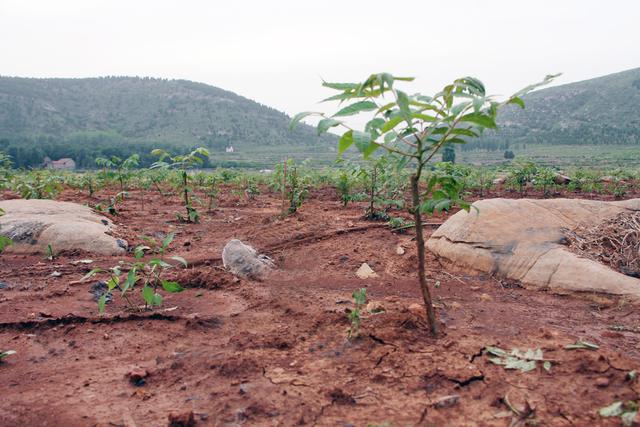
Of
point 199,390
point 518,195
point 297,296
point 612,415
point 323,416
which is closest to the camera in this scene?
point 612,415

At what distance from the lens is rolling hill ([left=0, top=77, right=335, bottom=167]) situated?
163ft

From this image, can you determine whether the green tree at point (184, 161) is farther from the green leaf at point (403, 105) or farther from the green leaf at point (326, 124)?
the green leaf at point (403, 105)

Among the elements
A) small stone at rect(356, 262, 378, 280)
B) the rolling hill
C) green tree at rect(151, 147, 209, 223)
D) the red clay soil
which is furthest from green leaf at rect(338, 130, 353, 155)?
the rolling hill

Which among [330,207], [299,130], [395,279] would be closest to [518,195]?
[330,207]

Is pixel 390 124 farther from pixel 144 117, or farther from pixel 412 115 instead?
pixel 144 117

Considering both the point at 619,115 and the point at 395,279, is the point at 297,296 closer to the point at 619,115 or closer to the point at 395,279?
the point at 395,279

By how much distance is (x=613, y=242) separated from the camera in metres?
3.96

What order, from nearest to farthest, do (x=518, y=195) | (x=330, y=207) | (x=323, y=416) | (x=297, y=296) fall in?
1. (x=323, y=416)
2. (x=297, y=296)
3. (x=330, y=207)
4. (x=518, y=195)

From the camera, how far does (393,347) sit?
234 cm

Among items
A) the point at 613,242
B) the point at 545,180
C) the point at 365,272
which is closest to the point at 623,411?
the point at 365,272

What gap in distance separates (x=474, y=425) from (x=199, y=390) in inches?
45.7

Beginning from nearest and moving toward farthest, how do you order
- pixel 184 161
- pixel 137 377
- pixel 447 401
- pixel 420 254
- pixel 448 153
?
pixel 447 401, pixel 137 377, pixel 420 254, pixel 184 161, pixel 448 153

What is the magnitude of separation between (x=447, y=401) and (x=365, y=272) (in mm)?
2160

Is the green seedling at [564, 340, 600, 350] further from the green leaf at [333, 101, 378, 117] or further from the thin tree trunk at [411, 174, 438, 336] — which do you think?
the green leaf at [333, 101, 378, 117]
